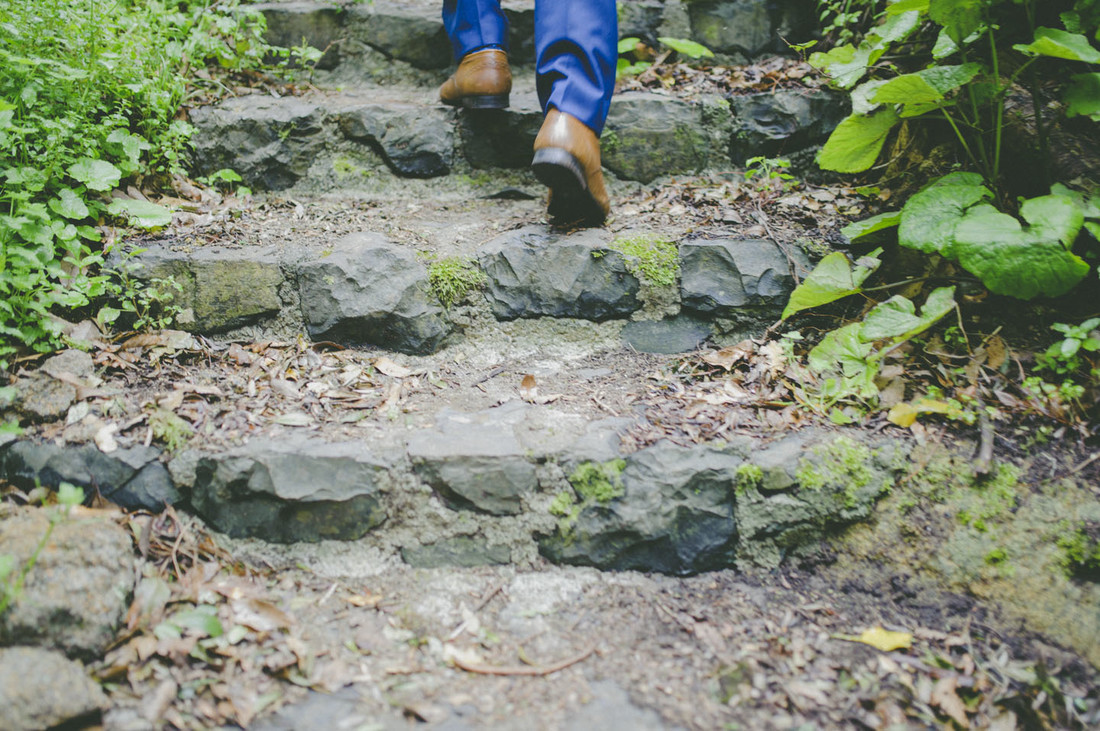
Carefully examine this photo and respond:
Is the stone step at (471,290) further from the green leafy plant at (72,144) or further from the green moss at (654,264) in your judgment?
the green leafy plant at (72,144)

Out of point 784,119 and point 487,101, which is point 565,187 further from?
point 784,119

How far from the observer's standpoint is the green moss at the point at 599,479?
1.63 meters

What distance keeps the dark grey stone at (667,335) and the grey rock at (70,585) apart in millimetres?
1661

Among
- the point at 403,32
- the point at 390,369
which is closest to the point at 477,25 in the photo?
the point at 403,32

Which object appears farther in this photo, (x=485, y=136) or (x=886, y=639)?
(x=485, y=136)

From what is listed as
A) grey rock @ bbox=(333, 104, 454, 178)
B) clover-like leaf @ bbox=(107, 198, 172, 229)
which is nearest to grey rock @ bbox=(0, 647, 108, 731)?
clover-like leaf @ bbox=(107, 198, 172, 229)

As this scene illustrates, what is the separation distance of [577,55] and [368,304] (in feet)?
3.94

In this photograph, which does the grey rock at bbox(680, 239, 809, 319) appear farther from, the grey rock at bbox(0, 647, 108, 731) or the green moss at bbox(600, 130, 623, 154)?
the grey rock at bbox(0, 647, 108, 731)

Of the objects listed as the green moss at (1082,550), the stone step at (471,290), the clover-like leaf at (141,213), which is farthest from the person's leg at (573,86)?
the green moss at (1082,550)

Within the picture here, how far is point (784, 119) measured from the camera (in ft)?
9.18

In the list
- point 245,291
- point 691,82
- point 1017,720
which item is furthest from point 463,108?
point 1017,720

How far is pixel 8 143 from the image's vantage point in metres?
1.89

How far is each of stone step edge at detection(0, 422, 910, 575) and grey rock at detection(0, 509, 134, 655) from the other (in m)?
0.20

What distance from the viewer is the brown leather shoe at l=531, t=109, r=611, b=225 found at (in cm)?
213
